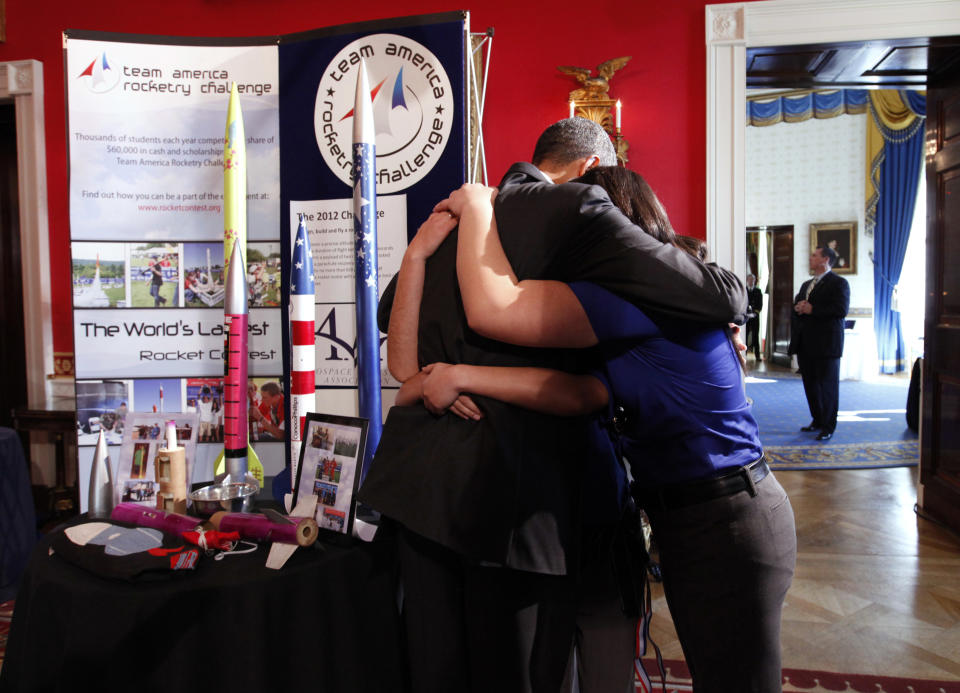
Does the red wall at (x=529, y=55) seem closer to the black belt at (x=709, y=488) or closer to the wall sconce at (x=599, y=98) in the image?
the wall sconce at (x=599, y=98)

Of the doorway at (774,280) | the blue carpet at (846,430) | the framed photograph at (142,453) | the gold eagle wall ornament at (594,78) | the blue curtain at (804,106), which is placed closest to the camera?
the framed photograph at (142,453)

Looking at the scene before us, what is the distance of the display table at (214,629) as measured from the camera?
103 cm

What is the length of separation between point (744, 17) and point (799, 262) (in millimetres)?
8664

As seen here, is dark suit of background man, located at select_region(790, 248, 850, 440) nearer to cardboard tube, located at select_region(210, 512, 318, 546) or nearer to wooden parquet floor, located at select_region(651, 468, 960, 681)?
wooden parquet floor, located at select_region(651, 468, 960, 681)

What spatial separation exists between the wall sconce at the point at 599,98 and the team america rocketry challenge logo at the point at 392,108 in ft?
4.51

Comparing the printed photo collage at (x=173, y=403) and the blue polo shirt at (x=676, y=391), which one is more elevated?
the blue polo shirt at (x=676, y=391)

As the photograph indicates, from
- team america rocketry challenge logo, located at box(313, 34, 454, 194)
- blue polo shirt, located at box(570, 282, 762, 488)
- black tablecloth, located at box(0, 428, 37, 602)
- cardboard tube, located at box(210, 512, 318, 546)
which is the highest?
team america rocketry challenge logo, located at box(313, 34, 454, 194)

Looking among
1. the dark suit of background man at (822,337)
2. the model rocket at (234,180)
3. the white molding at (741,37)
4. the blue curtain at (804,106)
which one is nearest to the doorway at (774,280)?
the blue curtain at (804,106)

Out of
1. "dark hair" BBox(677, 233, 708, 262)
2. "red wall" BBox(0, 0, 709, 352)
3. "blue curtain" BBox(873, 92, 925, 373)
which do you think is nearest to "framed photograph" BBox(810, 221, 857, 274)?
"blue curtain" BBox(873, 92, 925, 373)

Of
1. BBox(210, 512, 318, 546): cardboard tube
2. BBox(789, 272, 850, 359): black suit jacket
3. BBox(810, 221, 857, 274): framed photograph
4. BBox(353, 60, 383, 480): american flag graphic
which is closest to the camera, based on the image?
BBox(210, 512, 318, 546): cardboard tube

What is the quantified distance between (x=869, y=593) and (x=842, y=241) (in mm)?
9041

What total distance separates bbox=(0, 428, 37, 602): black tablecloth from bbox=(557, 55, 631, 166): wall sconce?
9.75 feet

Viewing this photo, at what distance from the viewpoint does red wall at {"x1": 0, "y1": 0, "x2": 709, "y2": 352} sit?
332 cm

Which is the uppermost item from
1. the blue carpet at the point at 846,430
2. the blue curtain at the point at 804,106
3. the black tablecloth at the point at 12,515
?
the blue curtain at the point at 804,106
